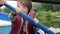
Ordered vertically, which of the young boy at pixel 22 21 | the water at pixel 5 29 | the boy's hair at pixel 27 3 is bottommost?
the water at pixel 5 29

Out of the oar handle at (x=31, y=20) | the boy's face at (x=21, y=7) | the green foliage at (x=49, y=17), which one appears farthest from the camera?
the green foliage at (x=49, y=17)

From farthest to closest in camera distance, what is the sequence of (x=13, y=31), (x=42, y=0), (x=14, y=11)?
(x=42, y=0)
(x=13, y=31)
(x=14, y=11)

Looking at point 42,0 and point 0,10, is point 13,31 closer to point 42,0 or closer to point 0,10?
point 0,10

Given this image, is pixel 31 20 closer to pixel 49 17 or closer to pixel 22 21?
pixel 22 21

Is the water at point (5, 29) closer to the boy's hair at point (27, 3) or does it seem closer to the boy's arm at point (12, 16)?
the boy's arm at point (12, 16)

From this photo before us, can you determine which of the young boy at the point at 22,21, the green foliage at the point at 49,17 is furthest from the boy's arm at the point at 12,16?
the green foliage at the point at 49,17

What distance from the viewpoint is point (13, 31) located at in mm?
1224

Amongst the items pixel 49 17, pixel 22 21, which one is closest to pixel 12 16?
pixel 22 21

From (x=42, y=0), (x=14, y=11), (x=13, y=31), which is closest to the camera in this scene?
(x=14, y=11)

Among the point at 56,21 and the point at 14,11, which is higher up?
the point at 14,11

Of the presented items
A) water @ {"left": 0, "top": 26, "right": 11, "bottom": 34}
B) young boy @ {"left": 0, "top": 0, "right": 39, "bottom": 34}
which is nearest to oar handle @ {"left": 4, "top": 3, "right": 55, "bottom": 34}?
young boy @ {"left": 0, "top": 0, "right": 39, "bottom": 34}

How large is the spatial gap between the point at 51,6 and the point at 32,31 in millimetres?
274

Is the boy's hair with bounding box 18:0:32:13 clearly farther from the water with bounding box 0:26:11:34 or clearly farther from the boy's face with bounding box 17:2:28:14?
the water with bounding box 0:26:11:34

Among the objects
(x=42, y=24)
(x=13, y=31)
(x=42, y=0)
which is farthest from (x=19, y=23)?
(x=42, y=0)
